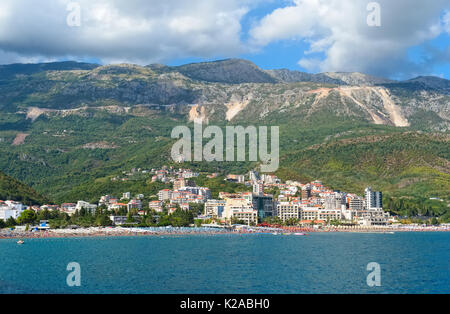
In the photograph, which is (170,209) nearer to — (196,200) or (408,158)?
(196,200)

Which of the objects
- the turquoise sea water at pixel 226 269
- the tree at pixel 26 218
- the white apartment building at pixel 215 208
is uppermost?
the white apartment building at pixel 215 208

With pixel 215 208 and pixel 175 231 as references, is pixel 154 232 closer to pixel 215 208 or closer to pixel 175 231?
pixel 175 231

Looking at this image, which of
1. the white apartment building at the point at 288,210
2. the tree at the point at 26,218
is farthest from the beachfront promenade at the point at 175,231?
the white apartment building at the point at 288,210

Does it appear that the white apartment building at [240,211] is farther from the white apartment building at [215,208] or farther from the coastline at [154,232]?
the coastline at [154,232]

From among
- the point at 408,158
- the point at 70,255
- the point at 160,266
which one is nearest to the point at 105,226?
the point at 70,255

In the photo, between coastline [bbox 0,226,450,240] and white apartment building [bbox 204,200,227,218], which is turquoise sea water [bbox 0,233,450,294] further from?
Result: white apartment building [bbox 204,200,227,218]

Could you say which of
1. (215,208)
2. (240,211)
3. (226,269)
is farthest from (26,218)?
(226,269)
